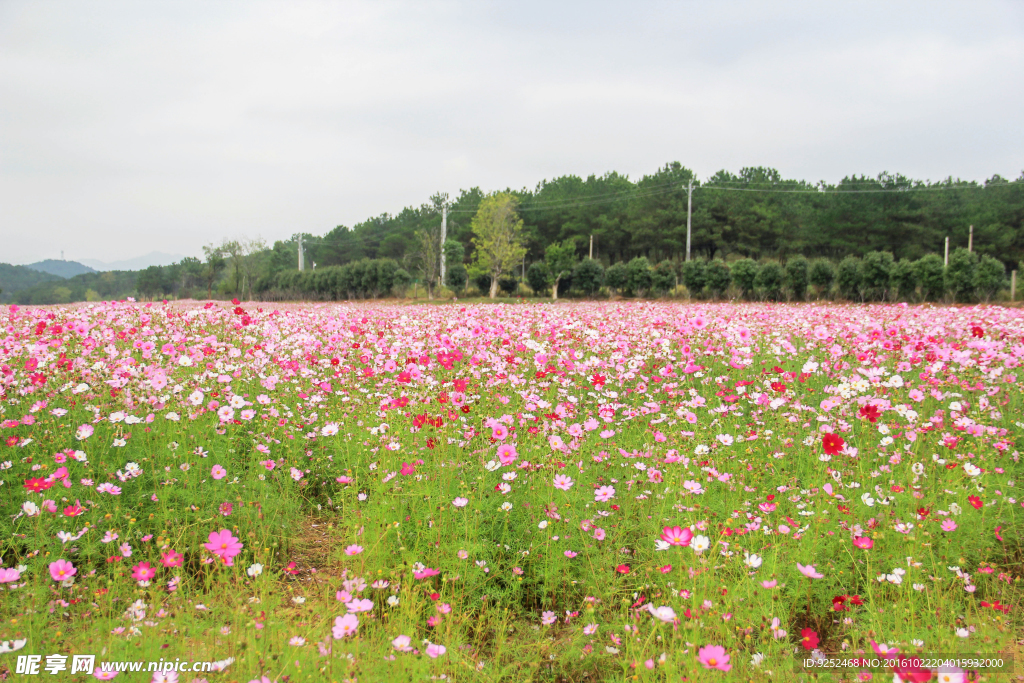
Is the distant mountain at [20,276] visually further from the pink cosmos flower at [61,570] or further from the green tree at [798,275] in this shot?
the pink cosmos flower at [61,570]

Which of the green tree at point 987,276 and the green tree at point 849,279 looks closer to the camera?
the green tree at point 987,276

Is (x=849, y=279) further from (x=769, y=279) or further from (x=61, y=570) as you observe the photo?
(x=61, y=570)

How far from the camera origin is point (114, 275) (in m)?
91.9

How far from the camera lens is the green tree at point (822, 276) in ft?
88.6

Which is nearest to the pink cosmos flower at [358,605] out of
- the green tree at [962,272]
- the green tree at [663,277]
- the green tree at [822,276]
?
the green tree at [962,272]

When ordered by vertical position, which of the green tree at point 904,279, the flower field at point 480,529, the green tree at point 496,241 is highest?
the green tree at point 496,241

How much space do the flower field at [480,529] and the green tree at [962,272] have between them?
2310 cm

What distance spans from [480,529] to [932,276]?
2766 cm

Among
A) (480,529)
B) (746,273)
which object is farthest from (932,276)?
(480,529)

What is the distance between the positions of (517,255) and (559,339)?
34.1 m

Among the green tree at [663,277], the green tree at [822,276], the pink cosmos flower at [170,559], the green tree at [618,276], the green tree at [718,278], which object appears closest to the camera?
the pink cosmos flower at [170,559]

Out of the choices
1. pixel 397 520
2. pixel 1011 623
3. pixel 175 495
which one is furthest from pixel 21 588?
pixel 1011 623

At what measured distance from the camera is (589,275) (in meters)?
35.8

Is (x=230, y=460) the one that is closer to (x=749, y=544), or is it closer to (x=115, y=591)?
(x=115, y=591)
